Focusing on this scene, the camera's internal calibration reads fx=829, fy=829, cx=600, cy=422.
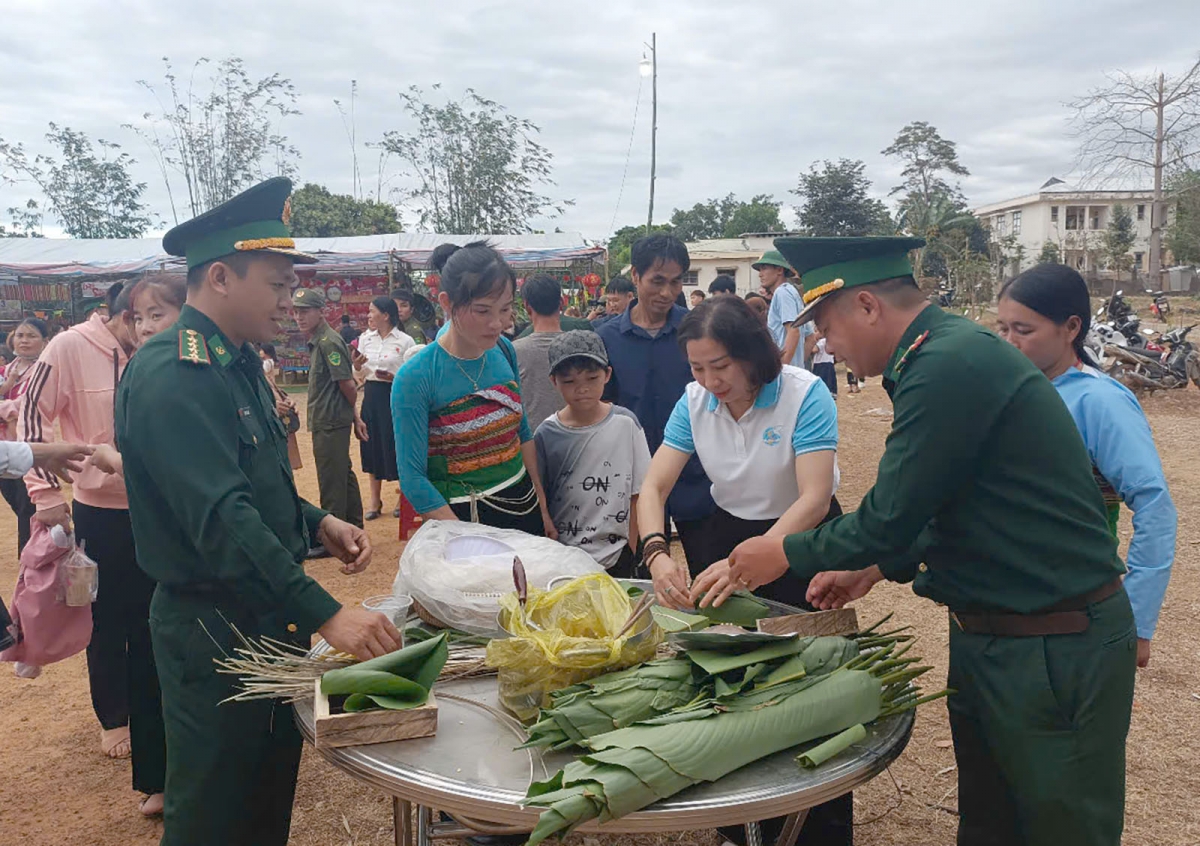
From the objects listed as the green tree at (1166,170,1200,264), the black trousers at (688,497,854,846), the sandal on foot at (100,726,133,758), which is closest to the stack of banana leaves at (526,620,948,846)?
the black trousers at (688,497,854,846)

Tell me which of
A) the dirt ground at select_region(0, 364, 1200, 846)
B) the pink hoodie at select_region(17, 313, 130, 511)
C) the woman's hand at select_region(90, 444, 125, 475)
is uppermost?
the pink hoodie at select_region(17, 313, 130, 511)

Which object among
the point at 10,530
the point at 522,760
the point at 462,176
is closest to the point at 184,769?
the point at 522,760

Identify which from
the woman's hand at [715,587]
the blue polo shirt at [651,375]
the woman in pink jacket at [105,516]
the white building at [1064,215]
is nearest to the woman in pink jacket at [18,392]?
the woman in pink jacket at [105,516]

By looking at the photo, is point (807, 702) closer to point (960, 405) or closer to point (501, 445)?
point (960, 405)

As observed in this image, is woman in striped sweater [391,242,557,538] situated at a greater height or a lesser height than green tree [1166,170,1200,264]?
lesser

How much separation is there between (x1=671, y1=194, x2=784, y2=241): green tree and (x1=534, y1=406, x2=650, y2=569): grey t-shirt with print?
184ft

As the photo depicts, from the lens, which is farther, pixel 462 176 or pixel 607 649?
pixel 462 176

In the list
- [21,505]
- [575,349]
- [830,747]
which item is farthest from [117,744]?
[830,747]

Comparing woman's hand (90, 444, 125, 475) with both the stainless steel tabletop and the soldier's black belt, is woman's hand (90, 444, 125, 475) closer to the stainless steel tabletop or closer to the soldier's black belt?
the stainless steel tabletop

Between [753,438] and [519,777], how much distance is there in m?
1.34

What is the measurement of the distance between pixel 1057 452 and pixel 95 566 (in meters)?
3.21

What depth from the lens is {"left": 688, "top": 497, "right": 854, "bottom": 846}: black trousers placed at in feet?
8.06

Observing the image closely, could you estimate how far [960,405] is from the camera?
1639 millimetres

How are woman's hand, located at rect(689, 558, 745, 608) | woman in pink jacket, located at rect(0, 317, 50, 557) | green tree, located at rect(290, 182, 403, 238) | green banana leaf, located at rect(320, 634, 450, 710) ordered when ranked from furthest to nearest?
1. green tree, located at rect(290, 182, 403, 238)
2. woman in pink jacket, located at rect(0, 317, 50, 557)
3. woman's hand, located at rect(689, 558, 745, 608)
4. green banana leaf, located at rect(320, 634, 450, 710)
